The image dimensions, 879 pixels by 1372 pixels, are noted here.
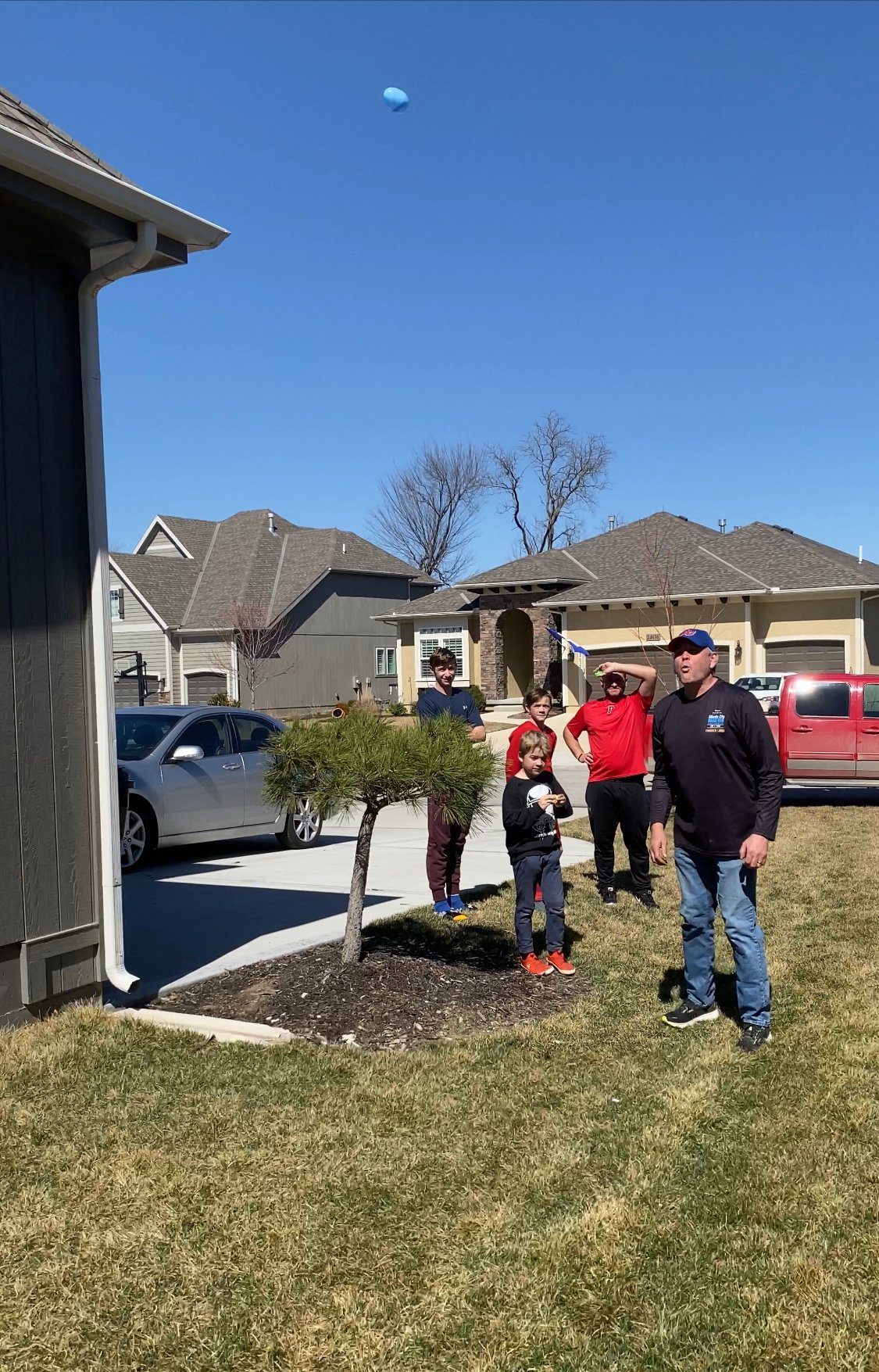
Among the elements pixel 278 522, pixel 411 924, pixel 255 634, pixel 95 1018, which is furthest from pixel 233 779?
pixel 278 522

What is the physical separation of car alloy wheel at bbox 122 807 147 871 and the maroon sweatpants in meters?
3.51

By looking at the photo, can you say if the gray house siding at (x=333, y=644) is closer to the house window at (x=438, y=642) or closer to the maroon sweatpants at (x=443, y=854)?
the house window at (x=438, y=642)

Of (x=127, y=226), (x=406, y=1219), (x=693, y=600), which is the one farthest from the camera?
(x=693, y=600)

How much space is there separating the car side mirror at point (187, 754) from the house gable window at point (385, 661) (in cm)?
3195

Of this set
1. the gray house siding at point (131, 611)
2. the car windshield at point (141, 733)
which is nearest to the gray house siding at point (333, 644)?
the gray house siding at point (131, 611)

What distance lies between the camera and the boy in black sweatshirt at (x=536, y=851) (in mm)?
6867

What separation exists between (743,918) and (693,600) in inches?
1009

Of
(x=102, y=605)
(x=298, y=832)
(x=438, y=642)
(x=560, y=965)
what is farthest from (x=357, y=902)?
(x=438, y=642)

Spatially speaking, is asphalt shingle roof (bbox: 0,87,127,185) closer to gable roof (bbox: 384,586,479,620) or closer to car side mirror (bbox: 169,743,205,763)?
car side mirror (bbox: 169,743,205,763)

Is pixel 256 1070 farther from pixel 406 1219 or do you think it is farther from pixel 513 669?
pixel 513 669

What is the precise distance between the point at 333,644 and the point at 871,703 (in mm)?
27487

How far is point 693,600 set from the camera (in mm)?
30516

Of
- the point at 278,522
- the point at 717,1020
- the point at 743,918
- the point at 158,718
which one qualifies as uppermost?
the point at 278,522

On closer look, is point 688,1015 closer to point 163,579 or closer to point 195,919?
point 195,919
